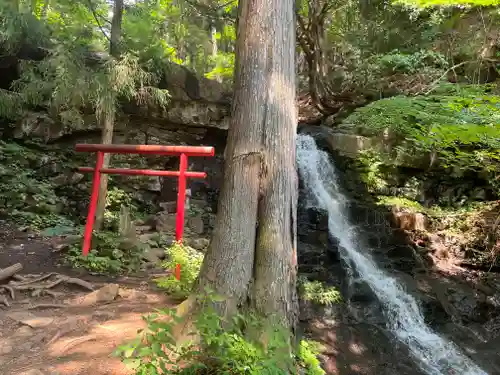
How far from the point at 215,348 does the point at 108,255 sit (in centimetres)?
430

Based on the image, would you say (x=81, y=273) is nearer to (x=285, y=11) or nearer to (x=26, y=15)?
(x=285, y=11)

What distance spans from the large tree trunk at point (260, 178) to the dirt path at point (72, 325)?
3.41 feet

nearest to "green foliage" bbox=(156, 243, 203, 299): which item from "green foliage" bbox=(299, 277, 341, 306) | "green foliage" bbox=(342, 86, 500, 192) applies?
"green foliage" bbox=(299, 277, 341, 306)

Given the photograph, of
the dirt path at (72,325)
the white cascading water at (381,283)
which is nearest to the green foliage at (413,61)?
the white cascading water at (381,283)

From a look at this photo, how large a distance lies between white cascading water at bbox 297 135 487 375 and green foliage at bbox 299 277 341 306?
1.18 metres

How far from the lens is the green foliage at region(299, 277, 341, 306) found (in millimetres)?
7211

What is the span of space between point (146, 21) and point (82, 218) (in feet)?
17.8

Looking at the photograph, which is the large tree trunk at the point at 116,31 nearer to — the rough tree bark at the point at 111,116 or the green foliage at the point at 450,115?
the rough tree bark at the point at 111,116

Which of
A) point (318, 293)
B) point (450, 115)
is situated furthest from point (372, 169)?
point (318, 293)

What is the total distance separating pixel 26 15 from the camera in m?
8.91

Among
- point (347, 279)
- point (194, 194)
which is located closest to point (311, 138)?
point (194, 194)

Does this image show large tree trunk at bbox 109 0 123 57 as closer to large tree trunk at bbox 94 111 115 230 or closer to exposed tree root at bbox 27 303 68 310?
large tree trunk at bbox 94 111 115 230

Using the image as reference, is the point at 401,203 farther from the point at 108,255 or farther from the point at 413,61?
the point at 108,255

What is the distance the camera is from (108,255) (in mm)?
6422
